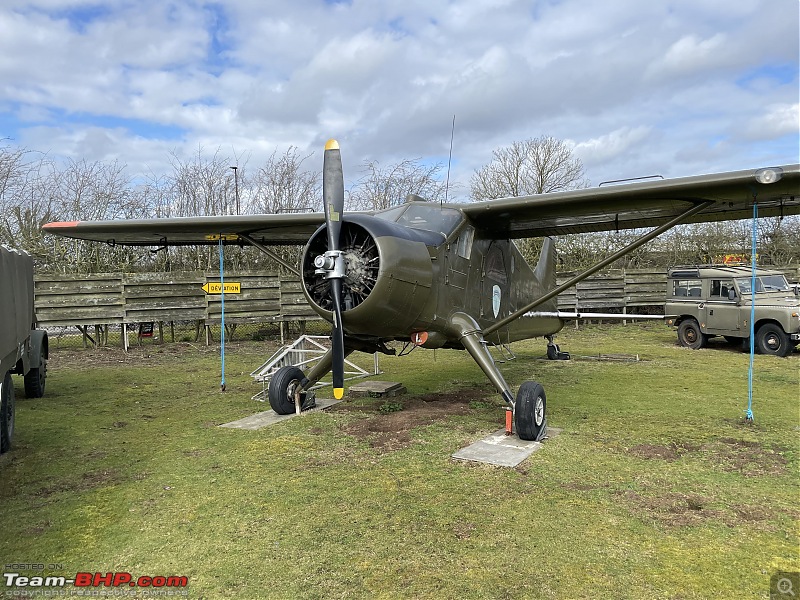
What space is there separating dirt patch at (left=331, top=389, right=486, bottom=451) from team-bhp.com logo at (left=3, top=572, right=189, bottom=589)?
117 inches

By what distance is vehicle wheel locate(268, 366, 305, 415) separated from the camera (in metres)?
7.46

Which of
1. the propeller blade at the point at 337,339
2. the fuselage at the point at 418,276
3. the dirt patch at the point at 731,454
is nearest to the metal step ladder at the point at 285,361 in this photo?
the fuselage at the point at 418,276

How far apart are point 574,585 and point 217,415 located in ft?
19.0

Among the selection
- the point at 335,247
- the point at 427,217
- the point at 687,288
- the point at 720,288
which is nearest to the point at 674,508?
the point at 335,247

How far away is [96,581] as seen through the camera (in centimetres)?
333

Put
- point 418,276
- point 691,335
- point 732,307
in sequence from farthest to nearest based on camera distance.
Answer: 1. point 691,335
2. point 732,307
3. point 418,276

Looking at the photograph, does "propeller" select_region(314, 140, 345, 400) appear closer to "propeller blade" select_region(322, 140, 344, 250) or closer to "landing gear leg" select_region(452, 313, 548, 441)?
"propeller blade" select_region(322, 140, 344, 250)

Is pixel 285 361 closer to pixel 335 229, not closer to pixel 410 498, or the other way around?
pixel 335 229

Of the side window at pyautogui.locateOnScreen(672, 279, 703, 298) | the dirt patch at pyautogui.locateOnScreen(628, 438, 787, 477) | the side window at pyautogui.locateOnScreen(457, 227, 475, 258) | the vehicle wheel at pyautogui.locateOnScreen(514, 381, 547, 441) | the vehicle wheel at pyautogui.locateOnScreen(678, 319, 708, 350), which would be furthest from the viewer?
the side window at pyautogui.locateOnScreen(672, 279, 703, 298)

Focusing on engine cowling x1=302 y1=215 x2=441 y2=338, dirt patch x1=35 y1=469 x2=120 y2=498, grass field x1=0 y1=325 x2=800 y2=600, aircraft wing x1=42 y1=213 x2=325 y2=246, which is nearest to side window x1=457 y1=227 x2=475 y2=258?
engine cowling x1=302 y1=215 x2=441 y2=338

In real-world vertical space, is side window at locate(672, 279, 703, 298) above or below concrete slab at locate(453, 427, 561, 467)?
above

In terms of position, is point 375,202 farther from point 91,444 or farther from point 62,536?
point 62,536

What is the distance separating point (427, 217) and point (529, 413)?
289 cm

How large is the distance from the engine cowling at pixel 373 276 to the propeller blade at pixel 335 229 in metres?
0.16
